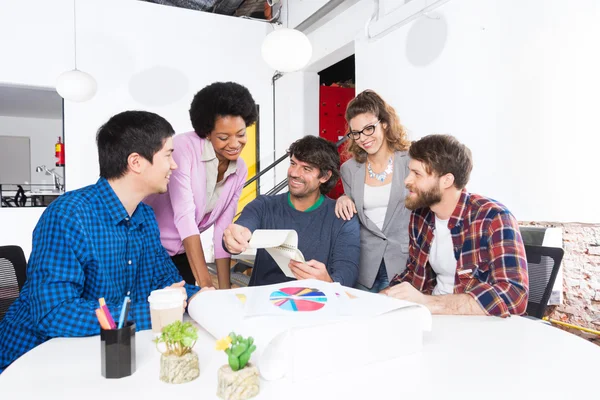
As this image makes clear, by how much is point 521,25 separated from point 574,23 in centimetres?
36

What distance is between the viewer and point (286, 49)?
3.18 m

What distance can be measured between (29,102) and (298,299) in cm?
707

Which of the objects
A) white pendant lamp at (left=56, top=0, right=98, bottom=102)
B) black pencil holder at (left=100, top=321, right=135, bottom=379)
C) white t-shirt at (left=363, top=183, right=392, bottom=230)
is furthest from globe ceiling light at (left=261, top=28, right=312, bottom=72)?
black pencil holder at (left=100, top=321, right=135, bottom=379)

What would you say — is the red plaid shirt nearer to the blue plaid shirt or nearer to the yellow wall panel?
the blue plaid shirt

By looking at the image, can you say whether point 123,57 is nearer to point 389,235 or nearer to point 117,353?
point 389,235

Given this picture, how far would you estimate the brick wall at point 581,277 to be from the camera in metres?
2.54

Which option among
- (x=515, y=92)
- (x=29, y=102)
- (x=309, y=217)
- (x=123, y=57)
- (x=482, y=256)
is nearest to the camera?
(x=482, y=256)

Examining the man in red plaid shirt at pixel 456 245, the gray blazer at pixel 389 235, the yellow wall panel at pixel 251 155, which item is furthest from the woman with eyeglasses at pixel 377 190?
the yellow wall panel at pixel 251 155

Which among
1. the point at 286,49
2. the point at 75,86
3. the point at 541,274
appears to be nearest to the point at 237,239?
the point at 541,274

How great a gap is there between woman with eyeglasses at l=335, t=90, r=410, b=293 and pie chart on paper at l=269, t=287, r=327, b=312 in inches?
35.4

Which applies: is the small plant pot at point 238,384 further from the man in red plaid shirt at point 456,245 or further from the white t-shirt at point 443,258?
the white t-shirt at point 443,258

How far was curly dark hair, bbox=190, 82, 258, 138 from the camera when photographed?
73.8 inches

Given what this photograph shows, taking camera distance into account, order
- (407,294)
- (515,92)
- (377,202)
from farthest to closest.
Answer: (515,92) → (377,202) → (407,294)

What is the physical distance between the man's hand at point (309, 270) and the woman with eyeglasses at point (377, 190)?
1.50 feet
